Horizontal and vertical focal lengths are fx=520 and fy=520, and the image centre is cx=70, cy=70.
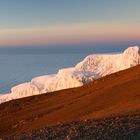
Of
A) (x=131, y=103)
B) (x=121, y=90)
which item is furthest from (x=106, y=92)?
(x=131, y=103)

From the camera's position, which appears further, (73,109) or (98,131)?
(73,109)

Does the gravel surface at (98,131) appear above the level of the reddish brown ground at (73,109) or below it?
below

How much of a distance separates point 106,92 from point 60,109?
3.79 m

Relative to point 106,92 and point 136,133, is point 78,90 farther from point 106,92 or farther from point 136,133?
point 136,133

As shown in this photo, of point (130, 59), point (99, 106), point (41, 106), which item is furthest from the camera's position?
point (130, 59)

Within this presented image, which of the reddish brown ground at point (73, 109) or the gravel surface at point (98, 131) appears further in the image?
the reddish brown ground at point (73, 109)

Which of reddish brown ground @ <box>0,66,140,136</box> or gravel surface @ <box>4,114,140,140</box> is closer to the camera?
gravel surface @ <box>4,114,140,140</box>

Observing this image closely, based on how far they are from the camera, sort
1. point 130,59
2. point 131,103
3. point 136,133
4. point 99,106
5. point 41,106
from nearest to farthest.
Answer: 1. point 136,133
2. point 131,103
3. point 99,106
4. point 41,106
5. point 130,59

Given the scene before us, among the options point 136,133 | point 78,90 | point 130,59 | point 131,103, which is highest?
point 130,59

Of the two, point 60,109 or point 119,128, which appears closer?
point 119,128

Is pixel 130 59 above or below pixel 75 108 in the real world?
above

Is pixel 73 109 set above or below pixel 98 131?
above

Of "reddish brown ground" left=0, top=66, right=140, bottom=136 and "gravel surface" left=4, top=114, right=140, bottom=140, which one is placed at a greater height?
"reddish brown ground" left=0, top=66, right=140, bottom=136

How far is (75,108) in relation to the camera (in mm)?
37969
